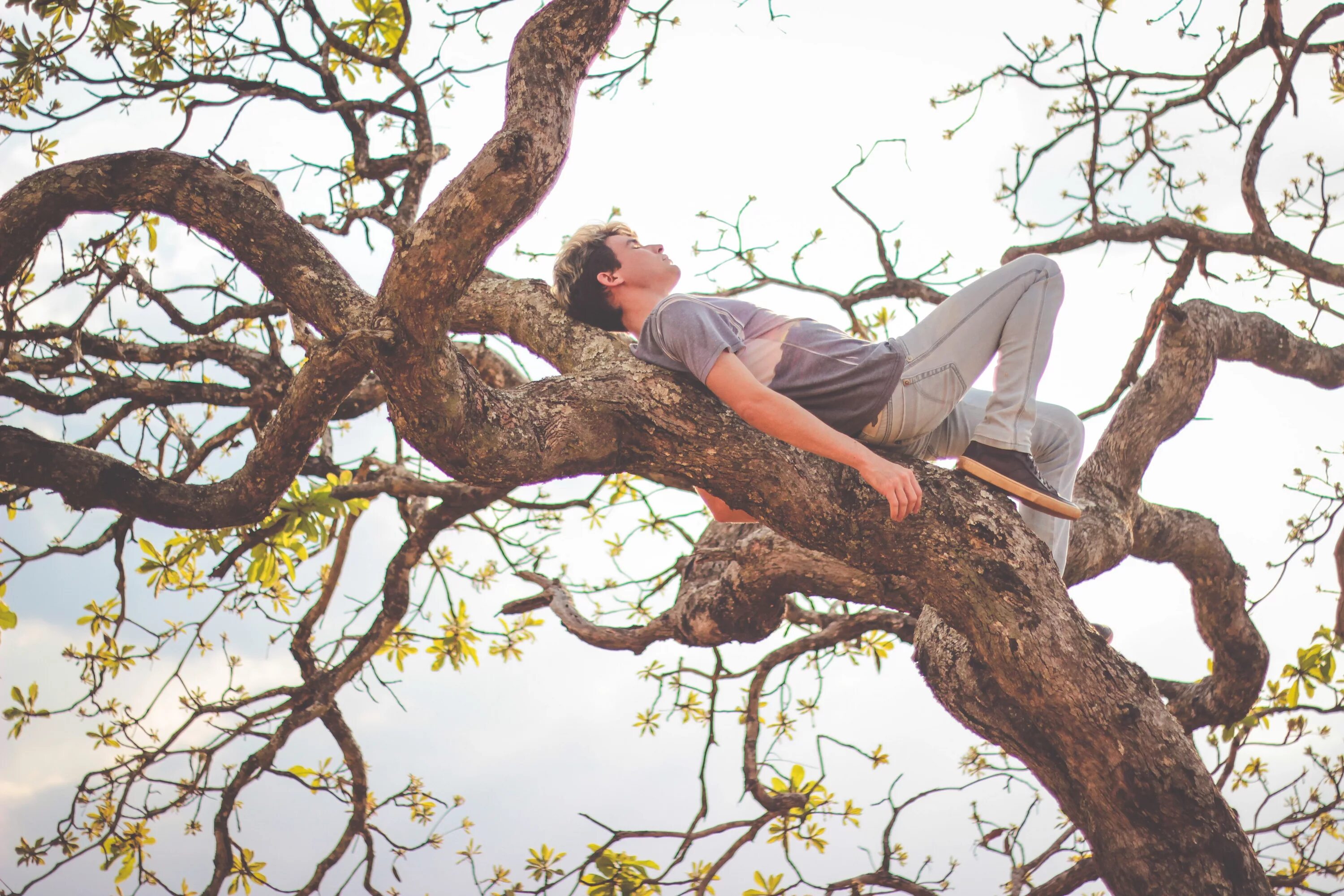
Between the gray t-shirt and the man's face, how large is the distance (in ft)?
1.09

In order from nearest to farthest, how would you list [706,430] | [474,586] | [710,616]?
[706,430] → [710,616] → [474,586]

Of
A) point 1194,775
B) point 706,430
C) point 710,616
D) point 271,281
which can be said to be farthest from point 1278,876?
point 271,281

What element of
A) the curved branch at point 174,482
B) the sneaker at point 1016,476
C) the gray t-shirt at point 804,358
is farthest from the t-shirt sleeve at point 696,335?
the curved branch at point 174,482

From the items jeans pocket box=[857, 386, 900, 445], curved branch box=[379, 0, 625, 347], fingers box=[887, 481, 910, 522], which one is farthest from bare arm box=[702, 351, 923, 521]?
curved branch box=[379, 0, 625, 347]

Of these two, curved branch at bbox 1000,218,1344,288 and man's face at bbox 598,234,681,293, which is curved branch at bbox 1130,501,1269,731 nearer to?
curved branch at bbox 1000,218,1344,288

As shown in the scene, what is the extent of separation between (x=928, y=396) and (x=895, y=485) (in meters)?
0.38

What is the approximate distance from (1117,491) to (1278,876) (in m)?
1.53

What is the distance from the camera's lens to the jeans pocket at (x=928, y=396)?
244 centimetres

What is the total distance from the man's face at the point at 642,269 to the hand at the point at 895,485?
0.92 metres

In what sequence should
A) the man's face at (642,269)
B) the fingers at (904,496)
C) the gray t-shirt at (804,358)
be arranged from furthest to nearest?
the man's face at (642,269), the gray t-shirt at (804,358), the fingers at (904,496)

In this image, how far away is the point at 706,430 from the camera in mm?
2314

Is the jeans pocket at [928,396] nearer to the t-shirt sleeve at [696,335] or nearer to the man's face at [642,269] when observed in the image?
the t-shirt sleeve at [696,335]

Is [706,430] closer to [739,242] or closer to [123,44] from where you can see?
[739,242]

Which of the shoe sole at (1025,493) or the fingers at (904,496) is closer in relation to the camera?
the fingers at (904,496)
